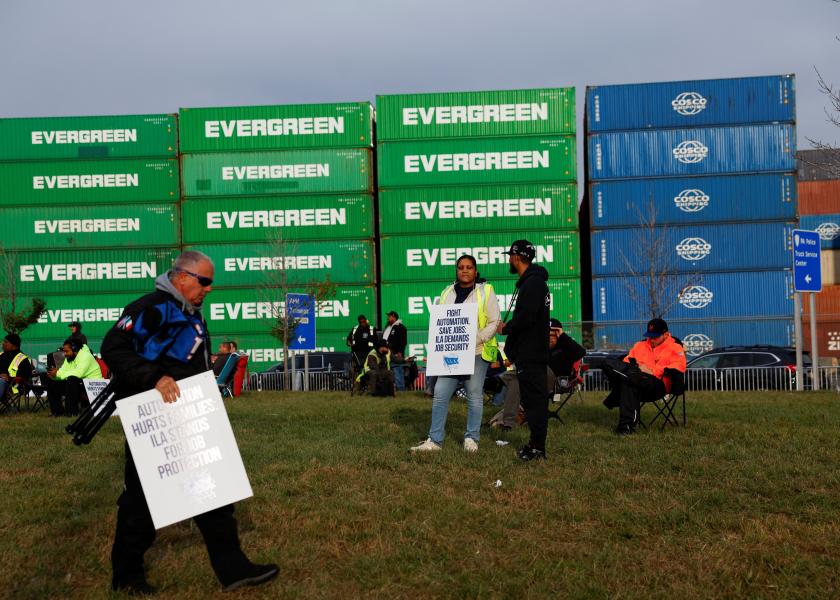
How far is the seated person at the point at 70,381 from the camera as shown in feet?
48.1

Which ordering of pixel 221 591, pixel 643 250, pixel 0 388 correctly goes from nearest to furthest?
pixel 221 591 < pixel 0 388 < pixel 643 250

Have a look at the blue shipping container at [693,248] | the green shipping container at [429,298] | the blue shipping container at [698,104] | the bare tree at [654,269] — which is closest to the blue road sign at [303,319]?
the green shipping container at [429,298]

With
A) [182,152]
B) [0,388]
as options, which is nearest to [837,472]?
[0,388]

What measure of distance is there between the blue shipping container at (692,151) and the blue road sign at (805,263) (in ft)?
42.3

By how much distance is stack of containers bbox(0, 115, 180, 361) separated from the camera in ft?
110

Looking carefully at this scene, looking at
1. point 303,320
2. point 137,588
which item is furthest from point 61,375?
point 137,588

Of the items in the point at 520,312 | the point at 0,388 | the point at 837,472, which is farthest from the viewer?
the point at 0,388

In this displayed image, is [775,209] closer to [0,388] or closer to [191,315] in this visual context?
[0,388]

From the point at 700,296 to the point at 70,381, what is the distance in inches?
920

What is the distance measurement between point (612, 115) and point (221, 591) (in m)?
29.9

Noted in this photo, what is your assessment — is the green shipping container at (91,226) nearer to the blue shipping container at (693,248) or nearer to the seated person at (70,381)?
the blue shipping container at (693,248)

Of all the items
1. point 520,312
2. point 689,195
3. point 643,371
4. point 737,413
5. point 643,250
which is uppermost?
point 689,195

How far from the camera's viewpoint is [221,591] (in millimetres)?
4473

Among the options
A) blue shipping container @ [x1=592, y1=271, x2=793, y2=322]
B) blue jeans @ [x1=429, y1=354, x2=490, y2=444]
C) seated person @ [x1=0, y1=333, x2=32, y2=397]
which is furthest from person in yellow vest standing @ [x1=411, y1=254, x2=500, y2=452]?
blue shipping container @ [x1=592, y1=271, x2=793, y2=322]
